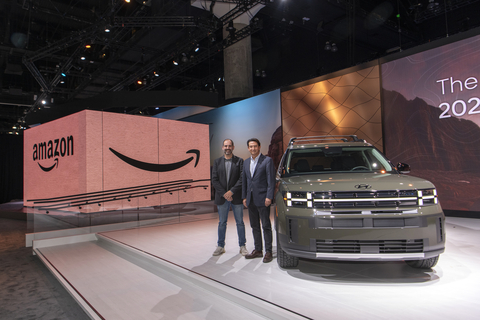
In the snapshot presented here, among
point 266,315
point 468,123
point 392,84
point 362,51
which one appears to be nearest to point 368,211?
point 266,315

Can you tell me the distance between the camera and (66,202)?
24.1 feet

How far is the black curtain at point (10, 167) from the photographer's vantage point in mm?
20219

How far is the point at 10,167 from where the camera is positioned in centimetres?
2034

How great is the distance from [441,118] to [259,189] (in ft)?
18.3

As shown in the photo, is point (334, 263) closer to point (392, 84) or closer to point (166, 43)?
point (392, 84)

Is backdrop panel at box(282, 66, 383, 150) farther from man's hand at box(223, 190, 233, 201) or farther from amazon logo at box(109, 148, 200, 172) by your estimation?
man's hand at box(223, 190, 233, 201)

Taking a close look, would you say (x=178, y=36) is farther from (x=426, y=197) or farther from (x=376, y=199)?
(x=426, y=197)

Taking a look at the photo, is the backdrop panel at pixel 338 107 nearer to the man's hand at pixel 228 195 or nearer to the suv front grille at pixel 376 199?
the man's hand at pixel 228 195

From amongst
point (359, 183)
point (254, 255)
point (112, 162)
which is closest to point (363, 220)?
point (359, 183)

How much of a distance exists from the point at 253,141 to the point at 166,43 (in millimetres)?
12878

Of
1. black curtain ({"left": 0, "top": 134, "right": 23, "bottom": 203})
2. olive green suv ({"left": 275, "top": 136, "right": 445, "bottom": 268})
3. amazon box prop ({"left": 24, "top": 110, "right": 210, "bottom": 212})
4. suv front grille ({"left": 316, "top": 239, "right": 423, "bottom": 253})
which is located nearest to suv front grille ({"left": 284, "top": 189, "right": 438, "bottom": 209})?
olive green suv ({"left": 275, "top": 136, "right": 445, "bottom": 268})

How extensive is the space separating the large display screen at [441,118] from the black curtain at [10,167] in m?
22.6

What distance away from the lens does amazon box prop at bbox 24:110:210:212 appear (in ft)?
26.6

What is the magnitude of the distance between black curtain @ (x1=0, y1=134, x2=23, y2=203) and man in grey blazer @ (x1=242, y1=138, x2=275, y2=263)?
22394 mm
